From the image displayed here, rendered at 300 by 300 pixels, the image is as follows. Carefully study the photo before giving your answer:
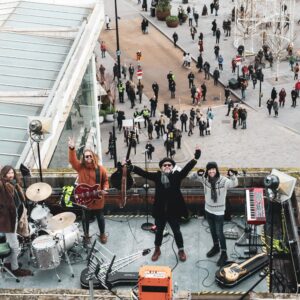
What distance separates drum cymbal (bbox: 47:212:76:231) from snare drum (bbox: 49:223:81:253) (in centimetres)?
14

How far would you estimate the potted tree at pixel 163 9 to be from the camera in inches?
2522

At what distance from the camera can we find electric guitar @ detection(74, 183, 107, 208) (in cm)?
1370

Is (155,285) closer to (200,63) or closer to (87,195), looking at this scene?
(87,195)

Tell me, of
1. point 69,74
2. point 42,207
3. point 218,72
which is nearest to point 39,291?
point 42,207

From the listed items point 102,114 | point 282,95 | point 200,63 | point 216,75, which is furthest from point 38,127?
point 200,63

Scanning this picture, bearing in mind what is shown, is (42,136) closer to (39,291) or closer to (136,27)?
(39,291)

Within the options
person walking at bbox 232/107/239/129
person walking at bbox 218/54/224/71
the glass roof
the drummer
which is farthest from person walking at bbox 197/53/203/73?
the drummer

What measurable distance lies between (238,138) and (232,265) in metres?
30.2

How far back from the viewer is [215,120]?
45531mm

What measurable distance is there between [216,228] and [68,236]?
2.69 m

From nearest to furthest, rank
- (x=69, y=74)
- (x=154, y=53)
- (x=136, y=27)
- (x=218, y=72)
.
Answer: (x=69, y=74)
(x=218, y=72)
(x=154, y=53)
(x=136, y=27)

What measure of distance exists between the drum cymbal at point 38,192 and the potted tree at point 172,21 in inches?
1975

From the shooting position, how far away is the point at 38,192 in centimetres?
1384

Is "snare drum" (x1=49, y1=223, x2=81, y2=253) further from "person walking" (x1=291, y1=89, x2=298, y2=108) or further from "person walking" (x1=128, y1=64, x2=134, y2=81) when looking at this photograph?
"person walking" (x1=128, y1=64, x2=134, y2=81)
